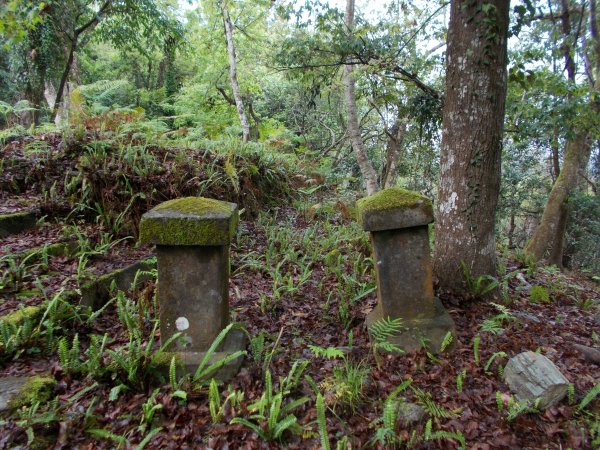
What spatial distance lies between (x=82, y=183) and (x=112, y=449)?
3.54 metres

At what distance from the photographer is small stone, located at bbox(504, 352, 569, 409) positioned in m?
2.52

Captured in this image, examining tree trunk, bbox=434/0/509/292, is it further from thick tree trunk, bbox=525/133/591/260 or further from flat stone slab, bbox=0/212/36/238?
thick tree trunk, bbox=525/133/591/260

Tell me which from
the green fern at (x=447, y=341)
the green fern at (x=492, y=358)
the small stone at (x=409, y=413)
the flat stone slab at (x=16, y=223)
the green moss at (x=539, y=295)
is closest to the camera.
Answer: the small stone at (x=409, y=413)

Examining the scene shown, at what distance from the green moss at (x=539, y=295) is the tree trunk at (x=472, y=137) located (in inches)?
30.5

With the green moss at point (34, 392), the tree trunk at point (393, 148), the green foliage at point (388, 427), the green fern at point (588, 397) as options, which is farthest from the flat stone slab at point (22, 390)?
the tree trunk at point (393, 148)

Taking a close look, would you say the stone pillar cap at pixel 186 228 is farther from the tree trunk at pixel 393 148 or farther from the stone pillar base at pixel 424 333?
the tree trunk at pixel 393 148

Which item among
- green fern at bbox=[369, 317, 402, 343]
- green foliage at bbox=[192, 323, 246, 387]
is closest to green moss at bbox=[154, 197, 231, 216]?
green foliage at bbox=[192, 323, 246, 387]

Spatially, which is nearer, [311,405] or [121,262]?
[311,405]

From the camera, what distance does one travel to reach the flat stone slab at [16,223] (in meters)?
4.07

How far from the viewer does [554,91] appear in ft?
18.7

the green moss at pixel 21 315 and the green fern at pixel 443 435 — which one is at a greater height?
the green moss at pixel 21 315

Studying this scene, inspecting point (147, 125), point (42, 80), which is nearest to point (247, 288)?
point (147, 125)

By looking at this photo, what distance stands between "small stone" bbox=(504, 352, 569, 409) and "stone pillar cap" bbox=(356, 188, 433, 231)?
50.9 inches

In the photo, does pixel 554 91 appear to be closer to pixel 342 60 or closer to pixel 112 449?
pixel 342 60
